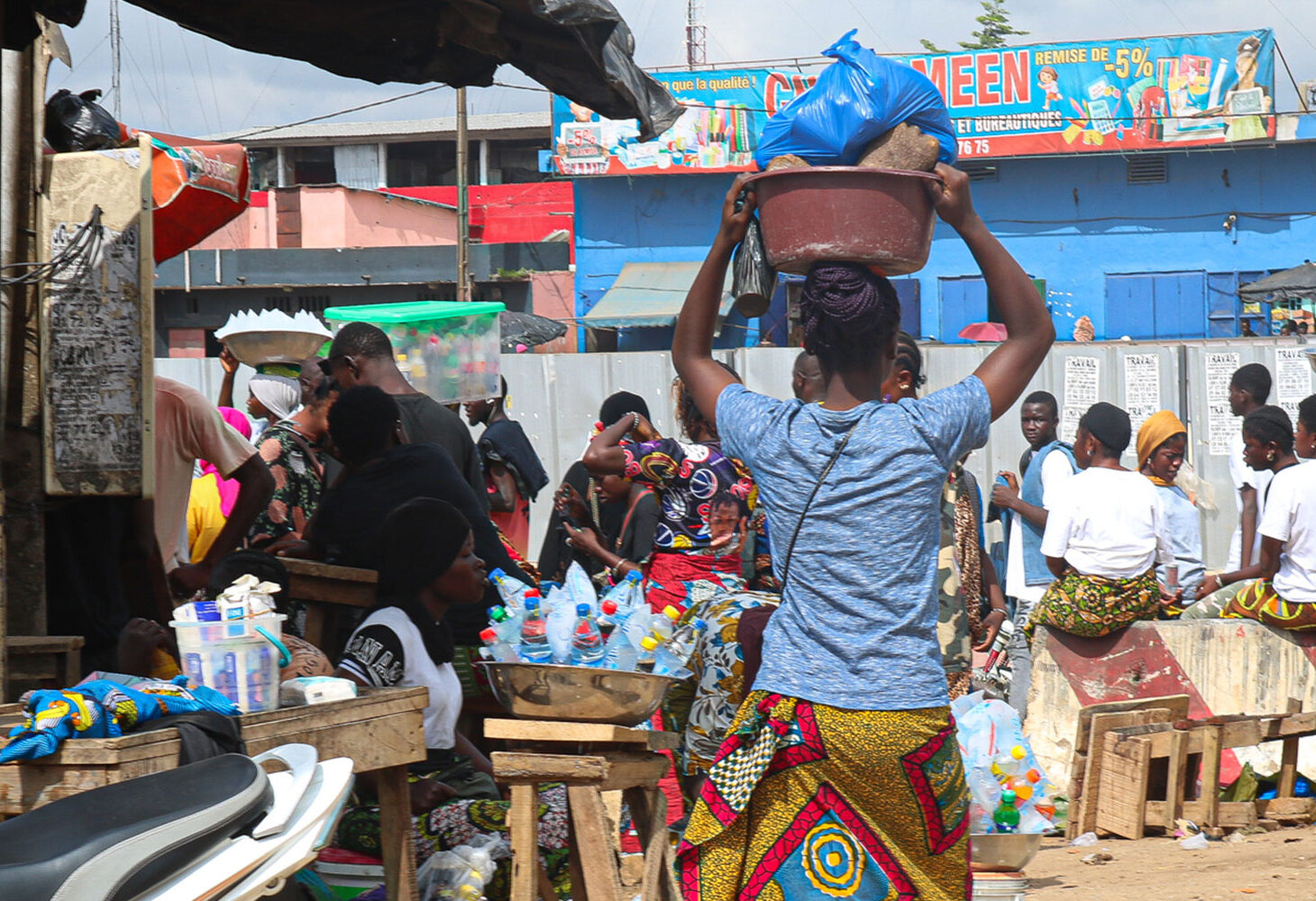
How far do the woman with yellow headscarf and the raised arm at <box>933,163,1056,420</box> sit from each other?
4865 millimetres

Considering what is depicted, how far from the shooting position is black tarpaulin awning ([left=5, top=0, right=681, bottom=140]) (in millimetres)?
3789

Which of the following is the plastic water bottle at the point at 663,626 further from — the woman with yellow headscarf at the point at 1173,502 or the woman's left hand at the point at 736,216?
the woman with yellow headscarf at the point at 1173,502

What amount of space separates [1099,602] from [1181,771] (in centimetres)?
103

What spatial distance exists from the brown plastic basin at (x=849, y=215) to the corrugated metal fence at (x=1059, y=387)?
34.9ft

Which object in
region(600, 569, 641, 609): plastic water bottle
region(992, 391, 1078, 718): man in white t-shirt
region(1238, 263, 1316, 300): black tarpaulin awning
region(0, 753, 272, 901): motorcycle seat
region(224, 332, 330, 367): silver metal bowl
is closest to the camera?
region(0, 753, 272, 901): motorcycle seat

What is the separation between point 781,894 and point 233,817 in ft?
3.62

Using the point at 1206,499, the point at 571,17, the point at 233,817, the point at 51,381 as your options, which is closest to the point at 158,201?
the point at 51,381

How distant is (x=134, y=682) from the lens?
2773mm

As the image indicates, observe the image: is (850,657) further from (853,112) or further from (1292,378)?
(1292,378)

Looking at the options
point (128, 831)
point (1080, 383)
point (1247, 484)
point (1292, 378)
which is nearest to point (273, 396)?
point (1247, 484)

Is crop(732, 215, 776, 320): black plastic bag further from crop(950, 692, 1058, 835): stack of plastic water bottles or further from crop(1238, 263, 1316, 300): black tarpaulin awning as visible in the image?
crop(1238, 263, 1316, 300): black tarpaulin awning

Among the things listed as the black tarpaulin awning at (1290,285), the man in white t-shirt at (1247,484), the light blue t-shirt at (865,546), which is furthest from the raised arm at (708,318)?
the black tarpaulin awning at (1290,285)

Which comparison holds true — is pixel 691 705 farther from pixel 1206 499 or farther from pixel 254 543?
pixel 1206 499

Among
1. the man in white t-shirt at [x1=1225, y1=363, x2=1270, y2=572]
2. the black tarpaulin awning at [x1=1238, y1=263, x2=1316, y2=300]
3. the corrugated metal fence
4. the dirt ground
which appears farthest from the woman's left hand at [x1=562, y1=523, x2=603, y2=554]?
the black tarpaulin awning at [x1=1238, y1=263, x2=1316, y2=300]
